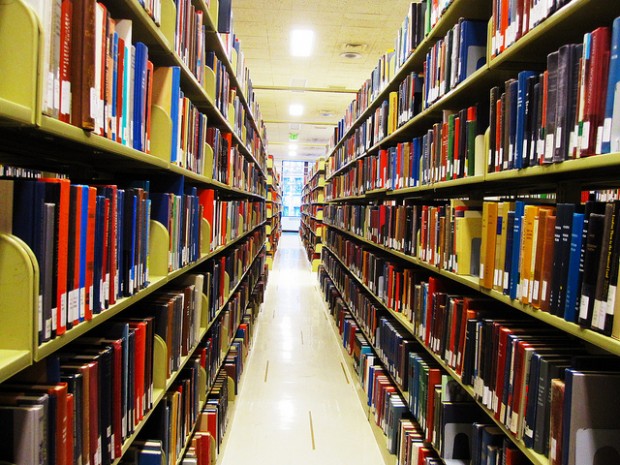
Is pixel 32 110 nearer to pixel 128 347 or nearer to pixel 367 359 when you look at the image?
pixel 128 347

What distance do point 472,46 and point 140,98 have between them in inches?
50.8

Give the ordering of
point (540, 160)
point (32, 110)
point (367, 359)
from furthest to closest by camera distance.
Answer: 1. point (367, 359)
2. point (540, 160)
3. point (32, 110)

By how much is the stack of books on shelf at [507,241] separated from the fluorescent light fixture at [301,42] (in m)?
3.05

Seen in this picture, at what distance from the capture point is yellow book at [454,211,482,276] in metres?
1.90

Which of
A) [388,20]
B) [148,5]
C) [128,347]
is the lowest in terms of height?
[128,347]

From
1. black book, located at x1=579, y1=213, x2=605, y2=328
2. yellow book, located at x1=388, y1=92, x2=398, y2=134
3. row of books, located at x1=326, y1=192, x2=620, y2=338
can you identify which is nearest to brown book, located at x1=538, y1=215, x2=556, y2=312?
row of books, located at x1=326, y1=192, x2=620, y2=338

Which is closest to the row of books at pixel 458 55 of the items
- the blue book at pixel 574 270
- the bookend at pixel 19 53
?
the blue book at pixel 574 270

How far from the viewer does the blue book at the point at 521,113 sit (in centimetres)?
139

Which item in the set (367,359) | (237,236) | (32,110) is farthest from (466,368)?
(237,236)

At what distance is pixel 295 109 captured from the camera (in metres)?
10.8

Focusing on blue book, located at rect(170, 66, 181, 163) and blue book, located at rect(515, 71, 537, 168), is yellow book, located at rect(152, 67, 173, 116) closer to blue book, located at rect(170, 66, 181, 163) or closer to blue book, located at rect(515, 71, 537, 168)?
blue book, located at rect(170, 66, 181, 163)

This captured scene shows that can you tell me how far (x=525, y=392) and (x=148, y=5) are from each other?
158 cm

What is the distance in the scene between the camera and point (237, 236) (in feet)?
13.0

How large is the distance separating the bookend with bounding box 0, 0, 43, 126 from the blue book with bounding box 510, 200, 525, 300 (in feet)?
4.06
